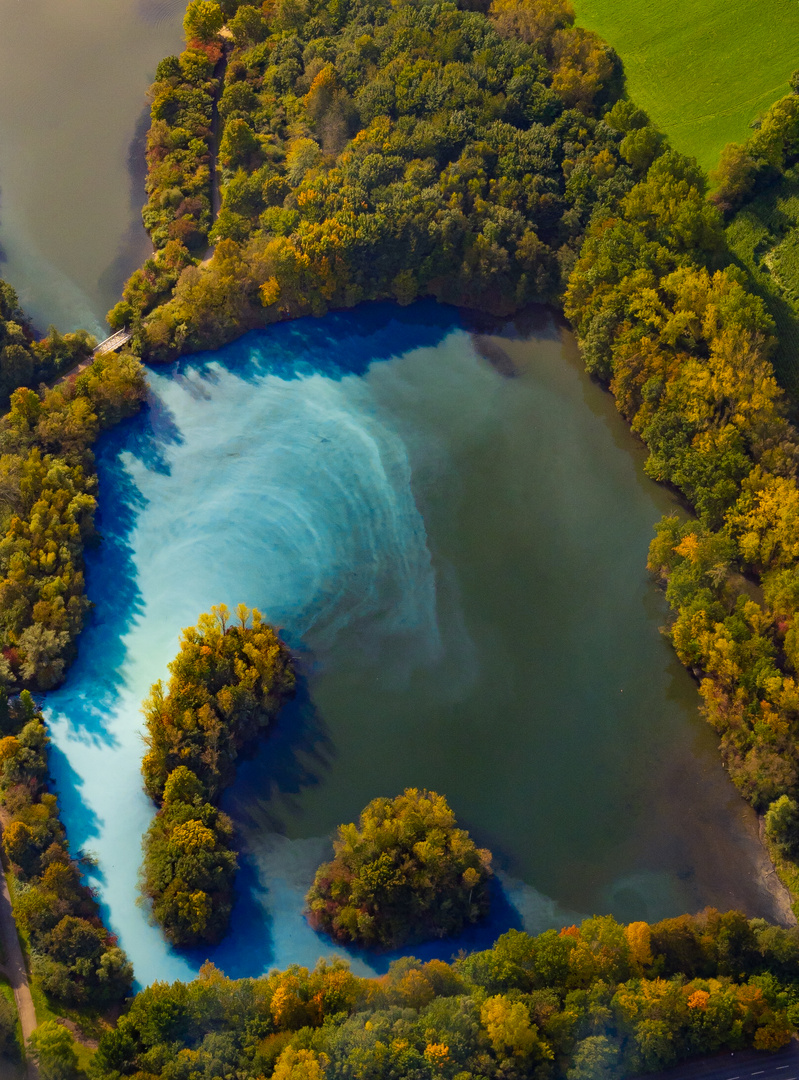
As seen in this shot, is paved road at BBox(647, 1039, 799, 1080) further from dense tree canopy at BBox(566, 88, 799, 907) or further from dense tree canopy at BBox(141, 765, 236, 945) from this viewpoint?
dense tree canopy at BBox(141, 765, 236, 945)

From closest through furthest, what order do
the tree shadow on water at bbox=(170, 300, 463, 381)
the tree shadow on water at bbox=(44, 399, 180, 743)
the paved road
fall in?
the paved road
the tree shadow on water at bbox=(44, 399, 180, 743)
the tree shadow on water at bbox=(170, 300, 463, 381)

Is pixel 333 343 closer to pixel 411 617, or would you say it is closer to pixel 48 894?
pixel 411 617

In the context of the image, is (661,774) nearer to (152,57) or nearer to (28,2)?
(152,57)

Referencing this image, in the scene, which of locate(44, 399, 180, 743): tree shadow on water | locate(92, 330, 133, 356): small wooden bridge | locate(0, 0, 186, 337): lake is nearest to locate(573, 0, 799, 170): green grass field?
locate(0, 0, 186, 337): lake

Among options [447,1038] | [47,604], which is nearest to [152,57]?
[47,604]

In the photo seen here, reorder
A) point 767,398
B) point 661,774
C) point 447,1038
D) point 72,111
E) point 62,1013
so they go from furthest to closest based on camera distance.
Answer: point 72,111 → point 767,398 → point 661,774 → point 62,1013 → point 447,1038

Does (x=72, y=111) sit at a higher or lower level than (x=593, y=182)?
higher
